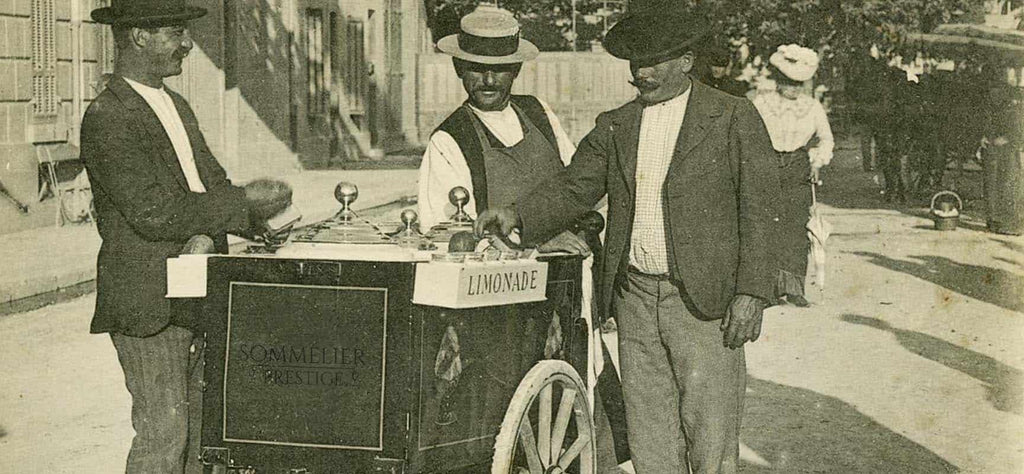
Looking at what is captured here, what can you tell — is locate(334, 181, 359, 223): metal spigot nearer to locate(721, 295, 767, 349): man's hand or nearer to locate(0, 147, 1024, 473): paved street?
locate(721, 295, 767, 349): man's hand

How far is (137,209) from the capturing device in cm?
443

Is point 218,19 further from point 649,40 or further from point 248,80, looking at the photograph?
point 649,40

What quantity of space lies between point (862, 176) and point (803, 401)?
17.9 m

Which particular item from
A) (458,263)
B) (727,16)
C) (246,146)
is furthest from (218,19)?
(458,263)

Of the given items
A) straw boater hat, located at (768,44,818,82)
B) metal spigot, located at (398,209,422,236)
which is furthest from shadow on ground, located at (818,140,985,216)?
metal spigot, located at (398,209,422,236)

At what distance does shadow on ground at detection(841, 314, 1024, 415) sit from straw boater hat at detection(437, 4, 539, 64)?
365 centimetres

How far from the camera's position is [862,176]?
2520 centimetres

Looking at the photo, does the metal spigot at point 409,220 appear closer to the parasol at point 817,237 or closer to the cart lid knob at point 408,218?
the cart lid knob at point 408,218

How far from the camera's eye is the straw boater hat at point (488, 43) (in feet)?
18.2

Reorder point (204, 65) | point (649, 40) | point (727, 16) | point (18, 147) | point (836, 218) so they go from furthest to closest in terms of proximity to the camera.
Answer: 1. point (727, 16)
2. point (204, 65)
3. point (836, 218)
4. point (18, 147)
5. point (649, 40)

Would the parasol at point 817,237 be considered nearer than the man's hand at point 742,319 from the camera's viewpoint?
No

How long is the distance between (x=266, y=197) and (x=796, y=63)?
7702 millimetres

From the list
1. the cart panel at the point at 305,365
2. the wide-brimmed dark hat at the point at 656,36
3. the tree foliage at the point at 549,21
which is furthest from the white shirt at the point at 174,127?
the tree foliage at the point at 549,21

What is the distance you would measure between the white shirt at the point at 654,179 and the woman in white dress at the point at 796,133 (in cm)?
573
